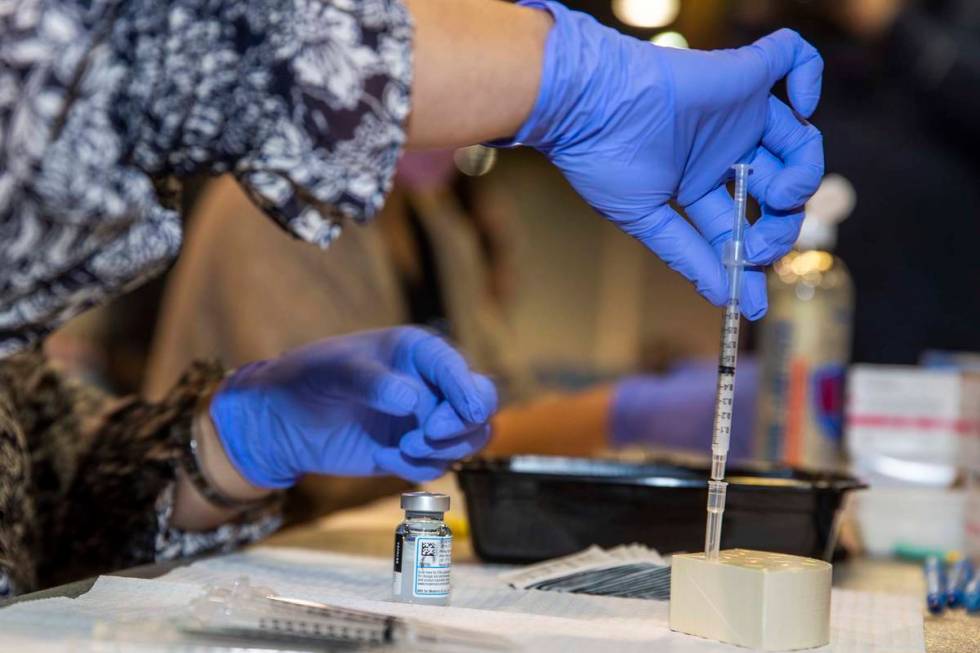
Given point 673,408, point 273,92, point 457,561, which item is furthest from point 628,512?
point 673,408

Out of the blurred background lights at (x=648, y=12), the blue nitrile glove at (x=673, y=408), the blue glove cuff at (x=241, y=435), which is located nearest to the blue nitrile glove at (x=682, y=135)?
the blue glove cuff at (x=241, y=435)

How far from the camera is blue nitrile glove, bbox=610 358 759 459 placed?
2.08 meters

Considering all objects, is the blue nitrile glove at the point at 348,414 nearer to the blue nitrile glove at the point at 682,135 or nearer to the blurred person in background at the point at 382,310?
the blue nitrile glove at the point at 682,135

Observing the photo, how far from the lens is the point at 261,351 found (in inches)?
75.2

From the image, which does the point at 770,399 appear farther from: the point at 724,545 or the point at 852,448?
the point at 724,545

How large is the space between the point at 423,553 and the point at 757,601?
263 mm

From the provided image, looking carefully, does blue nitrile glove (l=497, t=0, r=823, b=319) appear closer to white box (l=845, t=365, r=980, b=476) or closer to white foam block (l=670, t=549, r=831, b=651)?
white foam block (l=670, t=549, r=831, b=651)

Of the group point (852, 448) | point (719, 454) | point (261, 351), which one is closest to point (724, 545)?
point (719, 454)

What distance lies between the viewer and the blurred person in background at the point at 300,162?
0.65 m

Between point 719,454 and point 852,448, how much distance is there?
578 mm

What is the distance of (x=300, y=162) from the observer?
69 centimetres

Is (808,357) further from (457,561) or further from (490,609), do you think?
(490,609)

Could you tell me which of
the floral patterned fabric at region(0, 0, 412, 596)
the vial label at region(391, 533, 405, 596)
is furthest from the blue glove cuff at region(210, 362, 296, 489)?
the floral patterned fabric at region(0, 0, 412, 596)

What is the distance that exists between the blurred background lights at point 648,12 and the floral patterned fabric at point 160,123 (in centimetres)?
185
